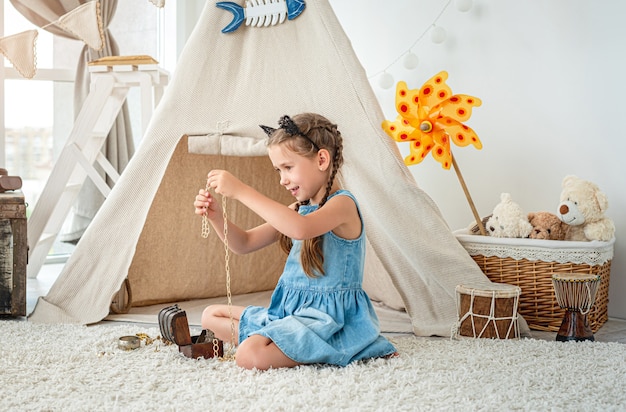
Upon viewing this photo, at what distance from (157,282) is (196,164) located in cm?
48

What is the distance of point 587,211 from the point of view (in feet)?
8.34

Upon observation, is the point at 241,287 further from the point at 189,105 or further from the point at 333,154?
the point at 333,154

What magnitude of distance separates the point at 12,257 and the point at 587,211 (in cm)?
194

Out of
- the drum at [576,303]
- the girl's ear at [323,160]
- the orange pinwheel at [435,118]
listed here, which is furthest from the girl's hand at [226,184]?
the drum at [576,303]

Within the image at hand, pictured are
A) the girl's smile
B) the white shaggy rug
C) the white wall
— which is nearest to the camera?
the white shaggy rug

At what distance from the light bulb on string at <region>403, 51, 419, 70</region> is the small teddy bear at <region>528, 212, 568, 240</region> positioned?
0.98 m

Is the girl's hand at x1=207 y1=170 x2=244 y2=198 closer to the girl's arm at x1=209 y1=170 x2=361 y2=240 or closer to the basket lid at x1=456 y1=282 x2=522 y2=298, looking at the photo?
the girl's arm at x1=209 y1=170 x2=361 y2=240

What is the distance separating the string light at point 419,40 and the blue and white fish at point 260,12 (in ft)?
2.80

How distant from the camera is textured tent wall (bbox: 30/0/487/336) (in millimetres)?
2453

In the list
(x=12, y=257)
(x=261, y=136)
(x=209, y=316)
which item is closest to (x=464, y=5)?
(x=261, y=136)

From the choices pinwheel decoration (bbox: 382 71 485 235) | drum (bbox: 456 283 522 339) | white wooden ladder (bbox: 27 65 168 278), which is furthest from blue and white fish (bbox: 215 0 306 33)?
drum (bbox: 456 283 522 339)

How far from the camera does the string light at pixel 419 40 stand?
314 centimetres


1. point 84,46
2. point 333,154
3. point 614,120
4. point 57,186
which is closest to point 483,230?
point 614,120

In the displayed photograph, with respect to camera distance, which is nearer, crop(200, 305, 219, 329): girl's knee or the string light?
crop(200, 305, 219, 329): girl's knee
